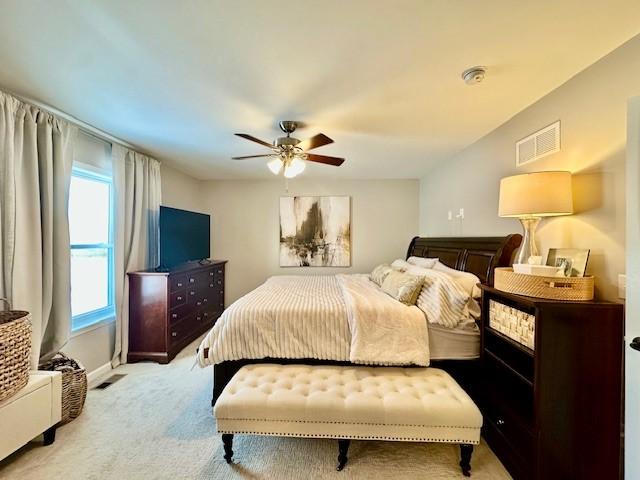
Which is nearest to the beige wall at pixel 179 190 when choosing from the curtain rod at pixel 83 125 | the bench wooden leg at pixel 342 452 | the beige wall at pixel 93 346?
the curtain rod at pixel 83 125

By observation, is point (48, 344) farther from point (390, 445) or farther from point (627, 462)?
point (627, 462)

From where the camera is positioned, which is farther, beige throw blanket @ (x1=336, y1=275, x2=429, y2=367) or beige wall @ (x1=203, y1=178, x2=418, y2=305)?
beige wall @ (x1=203, y1=178, x2=418, y2=305)

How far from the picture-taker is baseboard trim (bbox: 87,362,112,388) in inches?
111

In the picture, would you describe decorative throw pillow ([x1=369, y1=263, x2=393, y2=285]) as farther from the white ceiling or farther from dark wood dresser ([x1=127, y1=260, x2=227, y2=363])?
dark wood dresser ([x1=127, y1=260, x2=227, y2=363])

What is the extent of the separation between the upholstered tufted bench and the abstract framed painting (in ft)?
10.9

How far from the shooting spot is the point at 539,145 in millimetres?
2129

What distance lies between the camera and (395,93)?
2.07 metres

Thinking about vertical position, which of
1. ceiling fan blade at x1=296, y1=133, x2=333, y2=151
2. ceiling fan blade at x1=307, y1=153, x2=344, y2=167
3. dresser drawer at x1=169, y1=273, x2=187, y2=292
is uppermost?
ceiling fan blade at x1=296, y1=133, x2=333, y2=151

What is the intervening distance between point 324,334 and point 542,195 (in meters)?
1.74

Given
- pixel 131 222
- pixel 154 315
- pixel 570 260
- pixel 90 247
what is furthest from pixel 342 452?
pixel 131 222

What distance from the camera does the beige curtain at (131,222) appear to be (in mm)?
3156

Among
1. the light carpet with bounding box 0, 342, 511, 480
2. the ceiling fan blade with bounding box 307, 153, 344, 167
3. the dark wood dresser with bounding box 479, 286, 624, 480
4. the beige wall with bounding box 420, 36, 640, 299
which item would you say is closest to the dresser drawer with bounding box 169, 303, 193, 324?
the light carpet with bounding box 0, 342, 511, 480

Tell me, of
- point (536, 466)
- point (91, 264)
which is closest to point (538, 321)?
point (536, 466)

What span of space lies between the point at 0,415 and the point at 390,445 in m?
2.35
